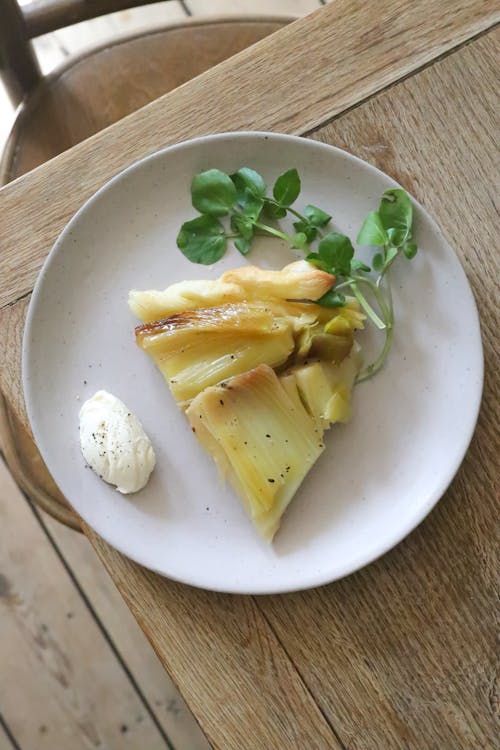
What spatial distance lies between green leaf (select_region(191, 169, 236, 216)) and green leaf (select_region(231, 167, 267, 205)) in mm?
10

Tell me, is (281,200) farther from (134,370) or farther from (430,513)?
(430,513)

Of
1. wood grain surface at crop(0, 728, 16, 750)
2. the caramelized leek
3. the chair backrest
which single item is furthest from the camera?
wood grain surface at crop(0, 728, 16, 750)

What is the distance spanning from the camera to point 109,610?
4.20ft

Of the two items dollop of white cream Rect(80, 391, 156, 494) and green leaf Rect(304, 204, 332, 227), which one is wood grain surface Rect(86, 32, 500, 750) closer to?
dollop of white cream Rect(80, 391, 156, 494)

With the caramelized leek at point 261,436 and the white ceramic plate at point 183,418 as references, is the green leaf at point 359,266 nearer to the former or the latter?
the white ceramic plate at point 183,418

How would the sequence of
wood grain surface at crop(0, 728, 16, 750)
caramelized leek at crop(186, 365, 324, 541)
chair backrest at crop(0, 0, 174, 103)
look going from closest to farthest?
caramelized leek at crop(186, 365, 324, 541)
chair backrest at crop(0, 0, 174, 103)
wood grain surface at crop(0, 728, 16, 750)

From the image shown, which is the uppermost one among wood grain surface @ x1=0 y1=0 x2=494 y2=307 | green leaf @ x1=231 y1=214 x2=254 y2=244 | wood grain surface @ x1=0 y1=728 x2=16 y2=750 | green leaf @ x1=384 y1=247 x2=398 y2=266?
wood grain surface @ x1=0 y1=0 x2=494 y2=307

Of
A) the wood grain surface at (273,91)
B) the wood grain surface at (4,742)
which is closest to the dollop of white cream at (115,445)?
the wood grain surface at (273,91)

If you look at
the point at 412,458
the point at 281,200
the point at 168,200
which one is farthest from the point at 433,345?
the point at 168,200

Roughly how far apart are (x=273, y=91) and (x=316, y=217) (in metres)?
0.17

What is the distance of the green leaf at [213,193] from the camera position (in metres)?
0.80

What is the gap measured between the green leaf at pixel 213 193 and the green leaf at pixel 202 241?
0.04 feet

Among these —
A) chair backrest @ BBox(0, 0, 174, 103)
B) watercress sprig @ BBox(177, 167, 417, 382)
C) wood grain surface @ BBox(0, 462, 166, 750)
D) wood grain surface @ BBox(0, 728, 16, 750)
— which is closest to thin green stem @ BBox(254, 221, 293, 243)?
watercress sprig @ BBox(177, 167, 417, 382)

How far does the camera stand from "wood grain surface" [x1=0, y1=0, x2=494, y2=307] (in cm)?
83
